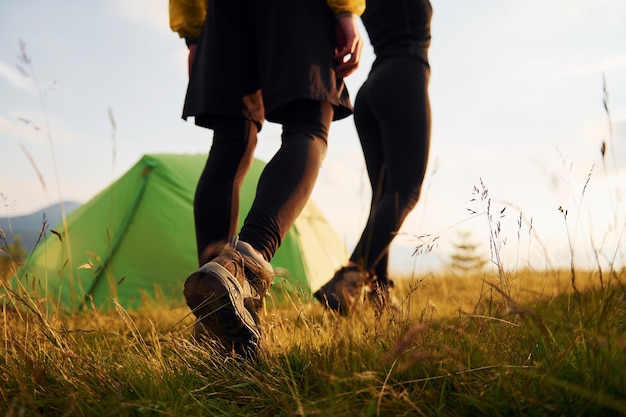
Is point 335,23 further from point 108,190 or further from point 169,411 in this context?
point 108,190

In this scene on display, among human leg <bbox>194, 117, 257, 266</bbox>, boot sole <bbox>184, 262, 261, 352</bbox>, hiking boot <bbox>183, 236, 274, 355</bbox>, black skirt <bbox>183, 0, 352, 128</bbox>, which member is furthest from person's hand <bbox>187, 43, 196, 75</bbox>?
boot sole <bbox>184, 262, 261, 352</bbox>

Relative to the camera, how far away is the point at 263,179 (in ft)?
5.13

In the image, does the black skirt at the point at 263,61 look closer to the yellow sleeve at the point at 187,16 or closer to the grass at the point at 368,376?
the yellow sleeve at the point at 187,16

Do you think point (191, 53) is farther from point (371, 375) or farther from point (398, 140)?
point (371, 375)

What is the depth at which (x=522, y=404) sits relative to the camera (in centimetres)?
90

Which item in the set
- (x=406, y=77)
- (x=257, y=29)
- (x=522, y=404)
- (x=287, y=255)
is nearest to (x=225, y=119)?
(x=257, y=29)

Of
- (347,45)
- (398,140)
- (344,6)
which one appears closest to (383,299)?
(398,140)

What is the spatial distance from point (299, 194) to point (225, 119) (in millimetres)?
451

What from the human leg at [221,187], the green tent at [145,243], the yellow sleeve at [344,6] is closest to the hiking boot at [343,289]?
the human leg at [221,187]

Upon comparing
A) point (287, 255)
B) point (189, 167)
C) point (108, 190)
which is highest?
point (189, 167)

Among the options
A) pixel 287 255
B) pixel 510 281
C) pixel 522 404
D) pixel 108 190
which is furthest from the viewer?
pixel 108 190

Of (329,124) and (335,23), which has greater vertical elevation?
(335,23)

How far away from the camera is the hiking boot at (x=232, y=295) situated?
1.24 m

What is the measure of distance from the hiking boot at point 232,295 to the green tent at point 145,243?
2.06 m
